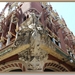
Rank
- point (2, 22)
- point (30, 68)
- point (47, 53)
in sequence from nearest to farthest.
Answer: point (30, 68)
point (47, 53)
point (2, 22)

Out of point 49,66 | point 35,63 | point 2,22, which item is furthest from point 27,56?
point 2,22

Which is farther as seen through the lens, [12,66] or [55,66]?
[55,66]

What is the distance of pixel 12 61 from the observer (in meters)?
7.27

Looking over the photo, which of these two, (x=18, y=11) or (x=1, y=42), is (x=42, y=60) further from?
(x=18, y=11)

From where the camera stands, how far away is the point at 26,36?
6914 mm

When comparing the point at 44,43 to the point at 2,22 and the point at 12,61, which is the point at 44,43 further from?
the point at 2,22

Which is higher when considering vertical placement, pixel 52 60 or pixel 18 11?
pixel 18 11

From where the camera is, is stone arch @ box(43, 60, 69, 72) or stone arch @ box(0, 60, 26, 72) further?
stone arch @ box(43, 60, 69, 72)

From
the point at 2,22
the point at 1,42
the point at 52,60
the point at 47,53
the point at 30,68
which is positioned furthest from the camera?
the point at 2,22

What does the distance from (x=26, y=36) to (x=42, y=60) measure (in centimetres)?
112

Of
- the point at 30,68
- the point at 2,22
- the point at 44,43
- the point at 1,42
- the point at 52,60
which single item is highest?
the point at 2,22

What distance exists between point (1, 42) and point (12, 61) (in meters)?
2.44

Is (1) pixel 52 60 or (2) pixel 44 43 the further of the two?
(1) pixel 52 60

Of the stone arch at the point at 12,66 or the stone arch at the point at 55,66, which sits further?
the stone arch at the point at 55,66
